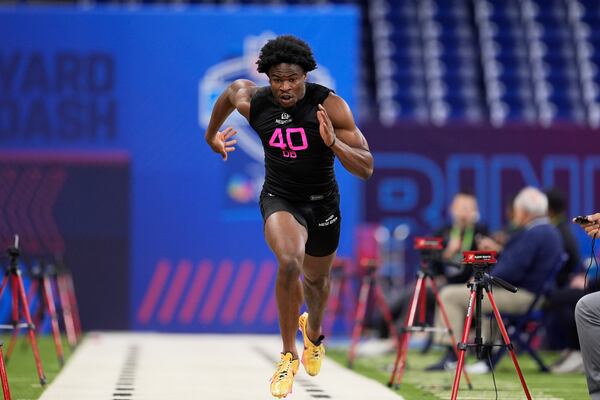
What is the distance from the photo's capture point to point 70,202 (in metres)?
12.7

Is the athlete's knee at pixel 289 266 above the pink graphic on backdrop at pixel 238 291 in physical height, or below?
above

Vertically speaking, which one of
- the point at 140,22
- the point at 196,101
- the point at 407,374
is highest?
the point at 140,22

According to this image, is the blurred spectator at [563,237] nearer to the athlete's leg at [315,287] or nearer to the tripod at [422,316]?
the tripod at [422,316]

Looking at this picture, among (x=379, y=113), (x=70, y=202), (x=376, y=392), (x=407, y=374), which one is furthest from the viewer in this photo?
(x=379, y=113)

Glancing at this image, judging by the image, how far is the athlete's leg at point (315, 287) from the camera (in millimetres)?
6809

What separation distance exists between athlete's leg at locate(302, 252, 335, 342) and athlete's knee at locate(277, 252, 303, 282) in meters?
0.63

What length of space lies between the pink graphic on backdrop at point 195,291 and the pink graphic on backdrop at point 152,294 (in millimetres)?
300

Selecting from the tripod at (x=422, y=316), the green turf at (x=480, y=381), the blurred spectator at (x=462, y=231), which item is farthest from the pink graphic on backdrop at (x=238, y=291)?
the tripod at (x=422, y=316)

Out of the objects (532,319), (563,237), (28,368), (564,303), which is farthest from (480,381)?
(28,368)

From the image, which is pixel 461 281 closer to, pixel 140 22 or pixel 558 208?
pixel 558 208

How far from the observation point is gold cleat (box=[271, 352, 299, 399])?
603cm

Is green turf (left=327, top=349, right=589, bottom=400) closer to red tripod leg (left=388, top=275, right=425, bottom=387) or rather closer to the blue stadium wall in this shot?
red tripod leg (left=388, top=275, right=425, bottom=387)

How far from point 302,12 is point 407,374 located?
5.36 meters

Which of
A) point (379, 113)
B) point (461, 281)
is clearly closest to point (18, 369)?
point (461, 281)
